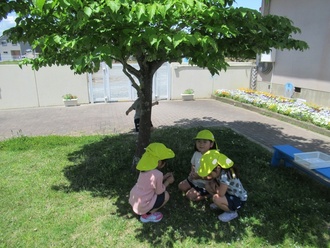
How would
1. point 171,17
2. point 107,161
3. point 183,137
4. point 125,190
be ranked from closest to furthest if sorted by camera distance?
point 171,17
point 125,190
point 107,161
point 183,137

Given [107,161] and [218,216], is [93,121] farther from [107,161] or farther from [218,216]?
[218,216]

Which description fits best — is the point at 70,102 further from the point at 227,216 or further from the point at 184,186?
the point at 227,216

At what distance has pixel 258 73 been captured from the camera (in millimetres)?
13883

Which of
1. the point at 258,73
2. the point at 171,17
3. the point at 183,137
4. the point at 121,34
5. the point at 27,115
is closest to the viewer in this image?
the point at 171,17

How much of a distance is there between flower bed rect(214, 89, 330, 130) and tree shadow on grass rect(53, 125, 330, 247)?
128 inches

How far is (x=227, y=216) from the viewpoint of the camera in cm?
343

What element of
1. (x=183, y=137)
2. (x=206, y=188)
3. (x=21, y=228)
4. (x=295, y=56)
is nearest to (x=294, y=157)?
(x=206, y=188)

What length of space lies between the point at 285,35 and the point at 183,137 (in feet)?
12.3

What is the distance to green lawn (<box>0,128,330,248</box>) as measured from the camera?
3.14m

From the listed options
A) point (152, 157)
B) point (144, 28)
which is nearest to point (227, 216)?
point (152, 157)

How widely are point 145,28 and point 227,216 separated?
2.50 metres

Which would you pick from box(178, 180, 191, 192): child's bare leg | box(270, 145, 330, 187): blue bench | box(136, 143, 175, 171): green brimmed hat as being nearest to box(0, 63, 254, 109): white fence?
box(270, 145, 330, 187): blue bench

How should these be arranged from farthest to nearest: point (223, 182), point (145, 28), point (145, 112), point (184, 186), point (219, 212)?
point (145, 112)
point (184, 186)
point (219, 212)
point (223, 182)
point (145, 28)

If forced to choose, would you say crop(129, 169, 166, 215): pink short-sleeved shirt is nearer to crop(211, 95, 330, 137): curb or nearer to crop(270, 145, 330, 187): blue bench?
crop(270, 145, 330, 187): blue bench
